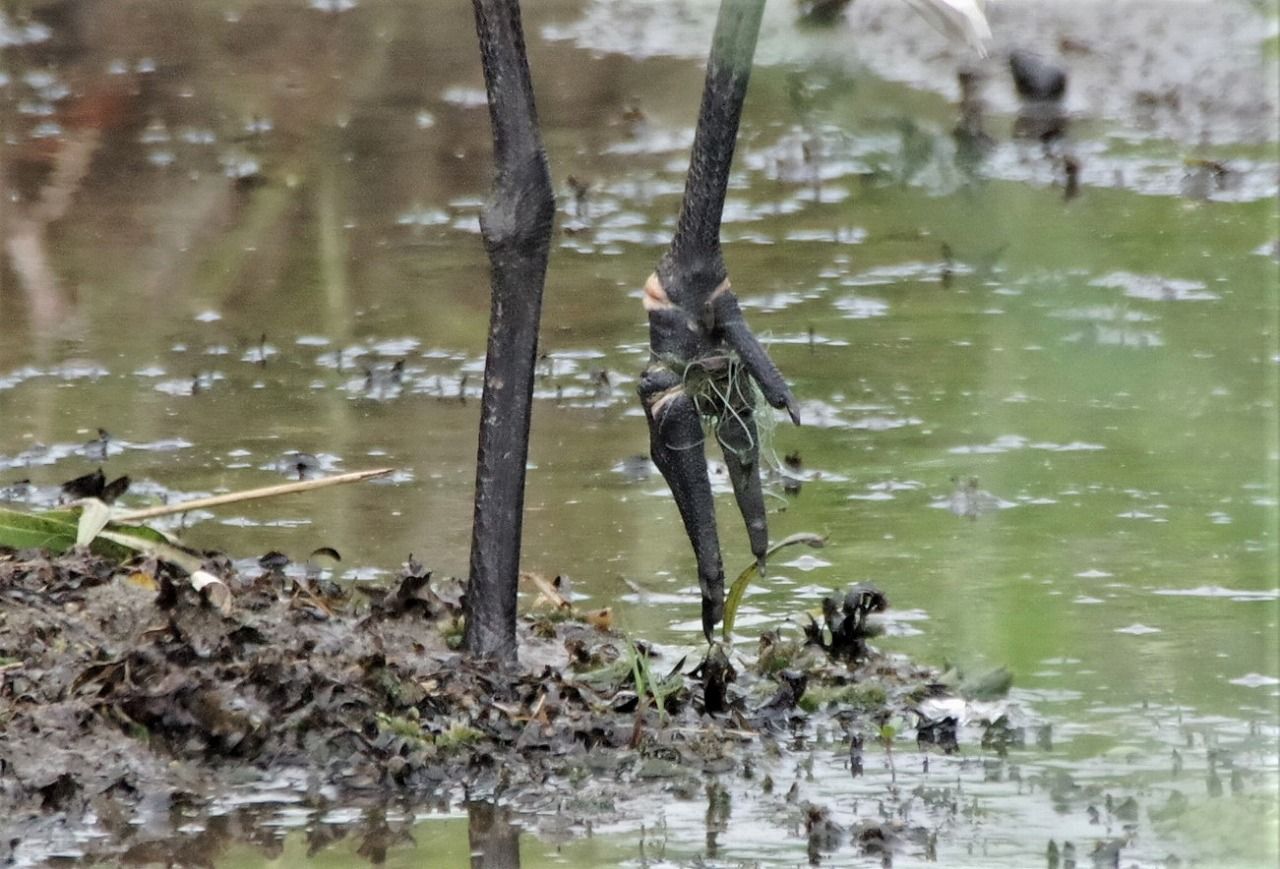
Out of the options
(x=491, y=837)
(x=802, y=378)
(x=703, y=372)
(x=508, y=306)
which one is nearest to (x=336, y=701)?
(x=491, y=837)

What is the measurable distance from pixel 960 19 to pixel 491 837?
1493mm

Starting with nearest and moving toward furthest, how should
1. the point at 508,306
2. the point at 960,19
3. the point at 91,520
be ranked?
the point at 960,19
the point at 508,306
the point at 91,520

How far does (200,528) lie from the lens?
18.0ft

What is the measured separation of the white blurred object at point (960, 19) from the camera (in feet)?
12.9

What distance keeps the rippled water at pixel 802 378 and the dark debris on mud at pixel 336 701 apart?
17cm

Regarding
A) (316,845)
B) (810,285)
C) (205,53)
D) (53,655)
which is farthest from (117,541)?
(205,53)

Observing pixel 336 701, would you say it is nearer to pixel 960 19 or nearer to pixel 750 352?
pixel 750 352

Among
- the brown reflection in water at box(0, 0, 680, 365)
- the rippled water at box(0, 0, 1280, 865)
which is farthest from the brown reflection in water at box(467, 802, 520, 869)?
the brown reflection in water at box(0, 0, 680, 365)

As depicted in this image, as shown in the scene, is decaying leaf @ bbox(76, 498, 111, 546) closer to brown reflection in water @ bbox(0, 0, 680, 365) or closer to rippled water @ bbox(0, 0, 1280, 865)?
rippled water @ bbox(0, 0, 1280, 865)

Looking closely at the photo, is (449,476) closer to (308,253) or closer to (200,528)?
(200,528)

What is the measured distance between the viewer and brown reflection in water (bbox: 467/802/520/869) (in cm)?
354

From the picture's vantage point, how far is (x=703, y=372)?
439 centimetres

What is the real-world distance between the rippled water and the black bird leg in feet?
1.40

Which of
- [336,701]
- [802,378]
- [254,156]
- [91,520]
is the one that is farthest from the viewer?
[254,156]
